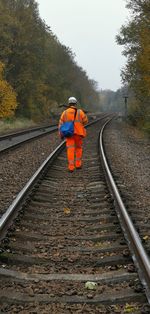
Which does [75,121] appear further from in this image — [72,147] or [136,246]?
[136,246]

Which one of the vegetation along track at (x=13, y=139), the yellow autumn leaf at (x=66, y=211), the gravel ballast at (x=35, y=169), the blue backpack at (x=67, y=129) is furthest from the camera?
the vegetation along track at (x=13, y=139)

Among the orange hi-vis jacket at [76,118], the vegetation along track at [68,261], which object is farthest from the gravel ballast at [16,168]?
the orange hi-vis jacket at [76,118]

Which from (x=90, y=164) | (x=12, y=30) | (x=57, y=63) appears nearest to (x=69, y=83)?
(x=57, y=63)

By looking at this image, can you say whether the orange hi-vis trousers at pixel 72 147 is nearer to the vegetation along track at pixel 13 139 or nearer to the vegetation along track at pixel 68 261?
the vegetation along track at pixel 68 261

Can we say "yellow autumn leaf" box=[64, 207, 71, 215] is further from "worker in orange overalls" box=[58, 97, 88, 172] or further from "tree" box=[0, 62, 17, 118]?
"tree" box=[0, 62, 17, 118]

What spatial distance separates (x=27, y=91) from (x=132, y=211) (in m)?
45.1

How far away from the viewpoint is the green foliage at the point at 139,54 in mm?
25203

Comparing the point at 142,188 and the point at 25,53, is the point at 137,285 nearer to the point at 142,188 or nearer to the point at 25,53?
the point at 142,188

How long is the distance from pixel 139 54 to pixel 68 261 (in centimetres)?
2490

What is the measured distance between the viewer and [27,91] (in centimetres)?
5131

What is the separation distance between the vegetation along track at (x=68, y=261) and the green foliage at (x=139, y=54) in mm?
17916

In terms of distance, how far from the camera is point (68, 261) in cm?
507

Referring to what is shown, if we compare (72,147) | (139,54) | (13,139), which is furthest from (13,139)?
(72,147)

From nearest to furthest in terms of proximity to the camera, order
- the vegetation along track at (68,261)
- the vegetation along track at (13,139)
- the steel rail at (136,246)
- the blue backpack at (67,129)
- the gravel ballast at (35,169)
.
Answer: the vegetation along track at (68,261)
the steel rail at (136,246)
the gravel ballast at (35,169)
the blue backpack at (67,129)
the vegetation along track at (13,139)
